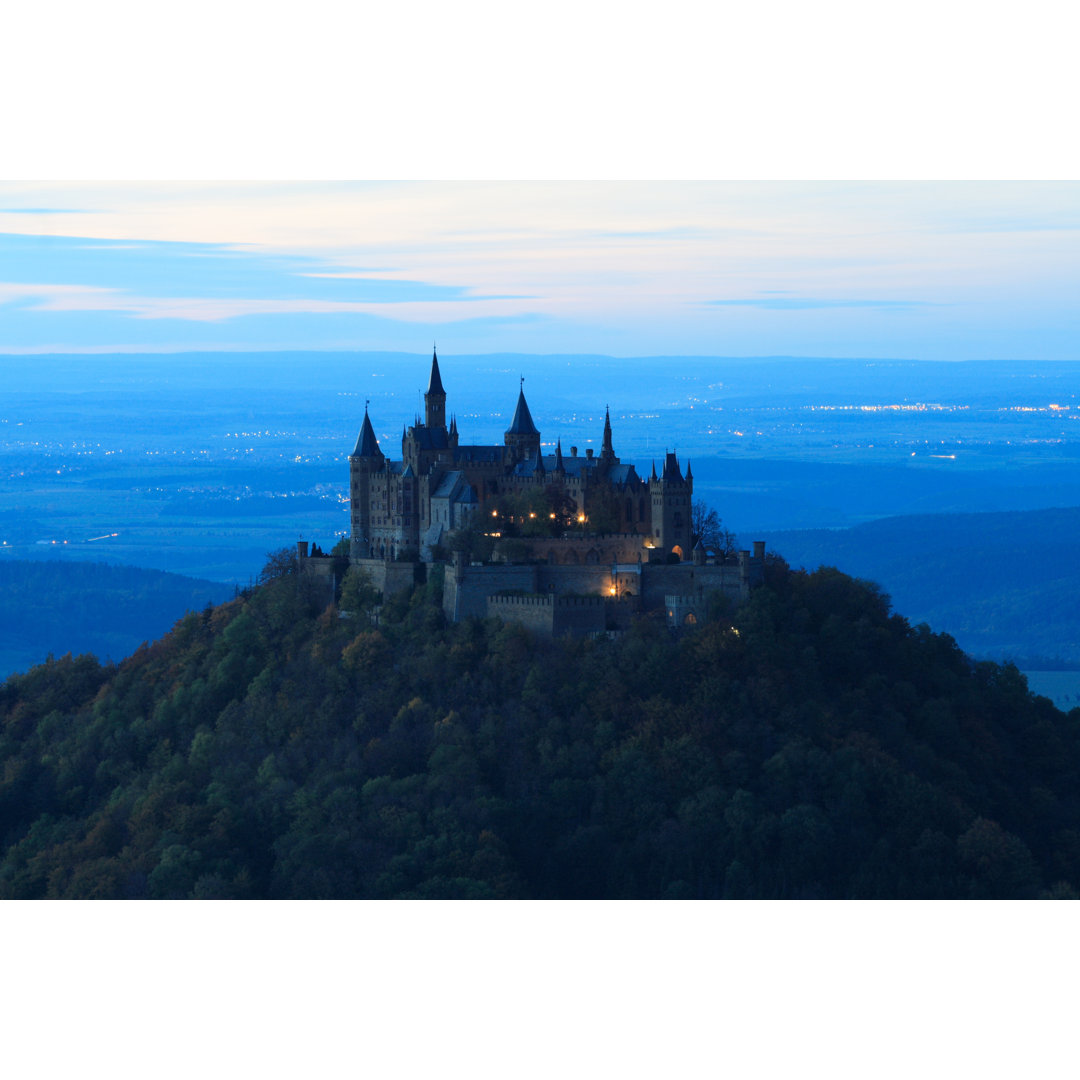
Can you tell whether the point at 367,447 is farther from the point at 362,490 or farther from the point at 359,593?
the point at 359,593

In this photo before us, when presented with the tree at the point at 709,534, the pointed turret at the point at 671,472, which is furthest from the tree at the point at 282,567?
the tree at the point at 709,534

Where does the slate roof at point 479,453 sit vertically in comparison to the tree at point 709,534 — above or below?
above

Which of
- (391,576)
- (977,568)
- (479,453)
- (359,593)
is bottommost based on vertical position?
(977,568)

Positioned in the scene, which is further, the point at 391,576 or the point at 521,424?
the point at 521,424

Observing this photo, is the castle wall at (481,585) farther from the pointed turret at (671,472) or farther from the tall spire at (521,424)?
the tall spire at (521,424)

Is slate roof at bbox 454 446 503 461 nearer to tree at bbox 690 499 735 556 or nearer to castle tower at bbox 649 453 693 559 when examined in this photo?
castle tower at bbox 649 453 693 559

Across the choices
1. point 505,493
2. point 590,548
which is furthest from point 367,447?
point 590,548

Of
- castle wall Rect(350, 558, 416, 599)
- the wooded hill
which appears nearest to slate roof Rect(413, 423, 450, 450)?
castle wall Rect(350, 558, 416, 599)
